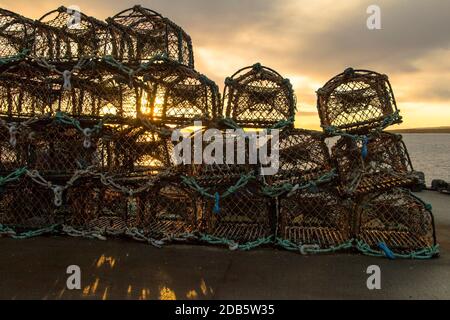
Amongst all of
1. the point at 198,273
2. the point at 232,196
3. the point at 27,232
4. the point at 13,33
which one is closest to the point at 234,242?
the point at 232,196

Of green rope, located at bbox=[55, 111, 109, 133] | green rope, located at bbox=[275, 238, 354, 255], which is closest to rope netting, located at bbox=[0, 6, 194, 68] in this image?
green rope, located at bbox=[55, 111, 109, 133]

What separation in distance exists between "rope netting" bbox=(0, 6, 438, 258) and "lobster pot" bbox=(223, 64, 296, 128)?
0.05 feet

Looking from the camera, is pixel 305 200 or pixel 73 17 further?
pixel 73 17

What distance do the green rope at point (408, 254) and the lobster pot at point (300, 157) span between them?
1075 mm

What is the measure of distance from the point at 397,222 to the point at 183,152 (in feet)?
10.7

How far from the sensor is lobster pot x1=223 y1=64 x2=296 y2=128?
5.14 meters

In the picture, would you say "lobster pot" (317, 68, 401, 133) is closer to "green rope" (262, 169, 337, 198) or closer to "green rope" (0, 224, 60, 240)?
"green rope" (262, 169, 337, 198)

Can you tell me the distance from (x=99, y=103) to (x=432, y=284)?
17.6 ft

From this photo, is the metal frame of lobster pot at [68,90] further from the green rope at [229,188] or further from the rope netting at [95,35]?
the green rope at [229,188]

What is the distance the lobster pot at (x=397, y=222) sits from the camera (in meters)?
4.55

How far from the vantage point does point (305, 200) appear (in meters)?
5.31
